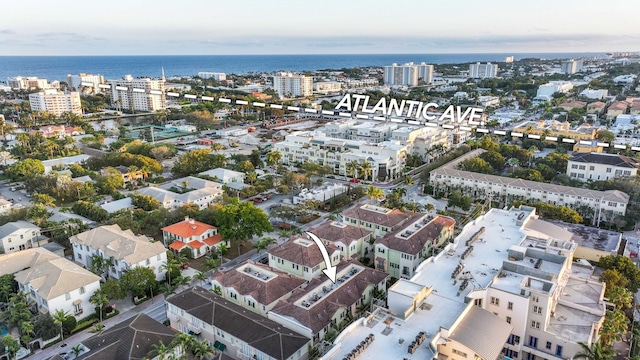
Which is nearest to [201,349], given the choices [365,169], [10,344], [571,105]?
[10,344]

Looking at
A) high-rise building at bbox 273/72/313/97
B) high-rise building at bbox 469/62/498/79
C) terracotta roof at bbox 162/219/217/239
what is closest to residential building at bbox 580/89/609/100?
high-rise building at bbox 469/62/498/79

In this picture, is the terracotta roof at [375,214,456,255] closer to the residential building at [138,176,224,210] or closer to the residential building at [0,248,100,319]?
the residential building at [0,248,100,319]

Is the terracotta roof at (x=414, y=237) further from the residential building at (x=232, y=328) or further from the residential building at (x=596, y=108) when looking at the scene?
the residential building at (x=596, y=108)

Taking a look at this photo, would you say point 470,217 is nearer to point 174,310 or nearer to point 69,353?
point 174,310

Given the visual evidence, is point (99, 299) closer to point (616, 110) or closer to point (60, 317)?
point (60, 317)

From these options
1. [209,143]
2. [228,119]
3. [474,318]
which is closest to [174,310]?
[474,318]
